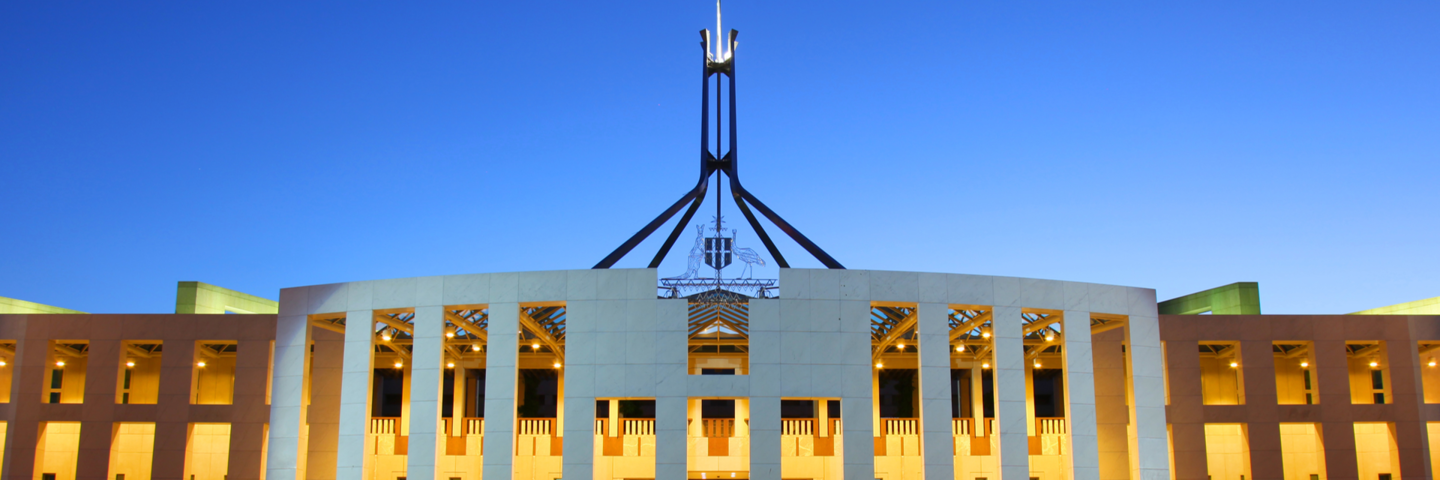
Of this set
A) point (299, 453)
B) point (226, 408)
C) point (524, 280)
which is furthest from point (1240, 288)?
point (226, 408)

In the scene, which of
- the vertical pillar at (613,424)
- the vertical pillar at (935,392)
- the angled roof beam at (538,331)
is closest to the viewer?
the vertical pillar at (935,392)

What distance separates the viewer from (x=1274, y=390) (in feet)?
111

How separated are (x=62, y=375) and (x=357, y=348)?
71.2ft

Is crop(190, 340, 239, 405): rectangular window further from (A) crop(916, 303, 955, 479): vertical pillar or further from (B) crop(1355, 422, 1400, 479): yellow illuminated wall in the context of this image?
(B) crop(1355, 422, 1400, 479): yellow illuminated wall

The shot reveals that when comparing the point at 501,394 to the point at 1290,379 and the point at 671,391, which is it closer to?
the point at 671,391

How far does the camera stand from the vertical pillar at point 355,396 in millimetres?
27844

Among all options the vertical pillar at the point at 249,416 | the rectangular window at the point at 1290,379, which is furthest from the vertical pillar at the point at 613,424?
the rectangular window at the point at 1290,379

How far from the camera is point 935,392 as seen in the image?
2725 centimetres

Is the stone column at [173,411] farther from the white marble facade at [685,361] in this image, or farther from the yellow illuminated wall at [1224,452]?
the yellow illuminated wall at [1224,452]

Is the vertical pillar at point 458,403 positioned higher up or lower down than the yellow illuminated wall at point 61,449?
higher up

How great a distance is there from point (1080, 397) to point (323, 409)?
87.6ft

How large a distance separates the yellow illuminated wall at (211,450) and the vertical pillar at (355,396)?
57.9 ft

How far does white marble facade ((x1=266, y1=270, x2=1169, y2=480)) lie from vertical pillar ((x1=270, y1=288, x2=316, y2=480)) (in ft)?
0.17

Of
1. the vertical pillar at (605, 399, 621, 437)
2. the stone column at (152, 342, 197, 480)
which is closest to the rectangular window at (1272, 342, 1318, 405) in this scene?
the vertical pillar at (605, 399, 621, 437)
